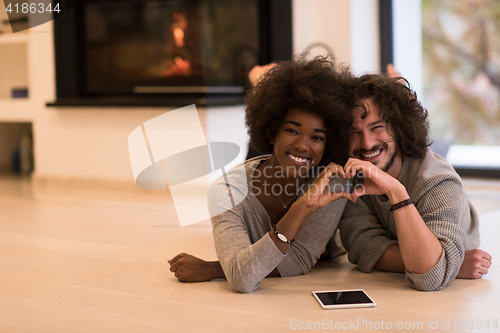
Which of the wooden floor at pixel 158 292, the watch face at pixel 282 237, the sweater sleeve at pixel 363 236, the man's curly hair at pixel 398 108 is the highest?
the man's curly hair at pixel 398 108

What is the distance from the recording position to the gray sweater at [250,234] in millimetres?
1523

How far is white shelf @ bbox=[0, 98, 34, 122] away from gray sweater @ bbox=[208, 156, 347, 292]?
→ 2909 mm

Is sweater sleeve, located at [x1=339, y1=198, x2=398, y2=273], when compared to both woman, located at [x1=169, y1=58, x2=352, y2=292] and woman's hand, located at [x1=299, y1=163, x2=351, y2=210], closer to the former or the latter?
woman, located at [x1=169, y1=58, x2=352, y2=292]

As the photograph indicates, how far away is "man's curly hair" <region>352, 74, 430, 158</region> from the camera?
1.64 meters

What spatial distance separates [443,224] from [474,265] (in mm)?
270

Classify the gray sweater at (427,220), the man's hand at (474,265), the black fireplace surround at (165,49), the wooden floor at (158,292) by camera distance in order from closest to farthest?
the wooden floor at (158,292)
the gray sweater at (427,220)
the man's hand at (474,265)
the black fireplace surround at (165,49)

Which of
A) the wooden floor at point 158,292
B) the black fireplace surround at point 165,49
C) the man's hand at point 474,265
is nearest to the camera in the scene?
the wooden floor at point 158,292

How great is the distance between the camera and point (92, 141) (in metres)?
3.92

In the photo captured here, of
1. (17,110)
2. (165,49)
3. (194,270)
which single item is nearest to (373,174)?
(194,270)

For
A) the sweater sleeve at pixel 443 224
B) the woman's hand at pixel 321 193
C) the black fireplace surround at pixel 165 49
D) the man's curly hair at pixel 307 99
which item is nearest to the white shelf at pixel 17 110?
the black fireplace surround at pixel 165 49

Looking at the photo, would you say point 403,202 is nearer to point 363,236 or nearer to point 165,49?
point 363,236

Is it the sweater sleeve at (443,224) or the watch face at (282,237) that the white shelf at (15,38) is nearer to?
the watch face at (282,237)

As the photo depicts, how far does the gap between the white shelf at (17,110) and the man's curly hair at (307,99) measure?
2.98 metres

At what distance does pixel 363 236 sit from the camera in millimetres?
1773
